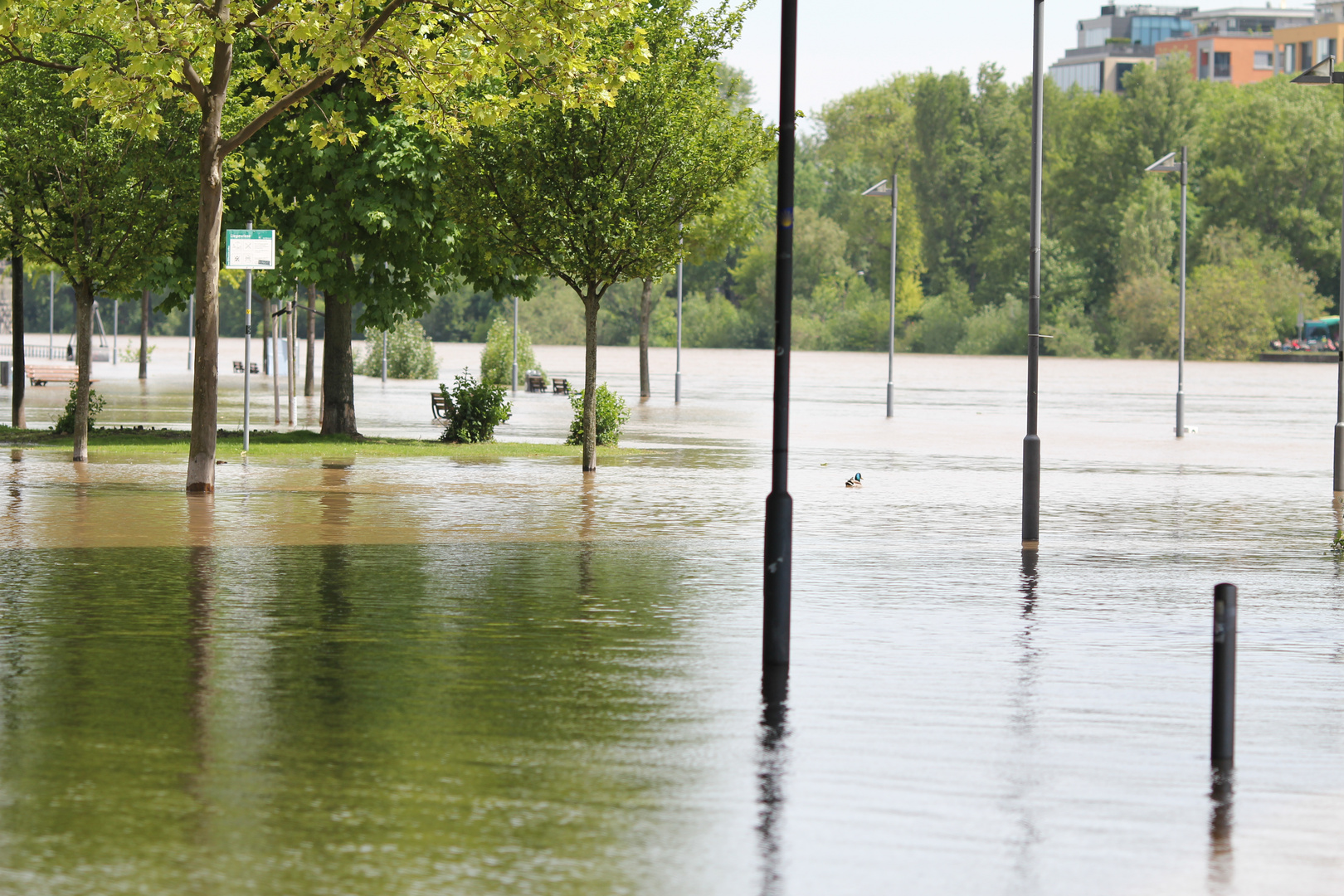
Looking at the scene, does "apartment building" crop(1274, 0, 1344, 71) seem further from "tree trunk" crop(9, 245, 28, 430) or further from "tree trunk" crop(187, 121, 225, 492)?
"tree trunk" crop(187, 121, 225, 492)

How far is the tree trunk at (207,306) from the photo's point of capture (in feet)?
67.9

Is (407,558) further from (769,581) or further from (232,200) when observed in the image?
(232,200)

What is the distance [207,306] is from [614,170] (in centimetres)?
651

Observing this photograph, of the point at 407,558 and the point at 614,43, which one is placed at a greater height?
the point at 614,43

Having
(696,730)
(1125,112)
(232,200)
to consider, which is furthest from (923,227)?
(696,730)

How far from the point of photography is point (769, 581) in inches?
408

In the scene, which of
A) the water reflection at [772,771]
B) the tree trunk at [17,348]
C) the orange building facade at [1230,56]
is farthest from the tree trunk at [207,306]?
the orange building facade at [1230,56]

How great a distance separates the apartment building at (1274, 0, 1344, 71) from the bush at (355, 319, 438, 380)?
128169 mm

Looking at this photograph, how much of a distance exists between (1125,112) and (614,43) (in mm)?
111000

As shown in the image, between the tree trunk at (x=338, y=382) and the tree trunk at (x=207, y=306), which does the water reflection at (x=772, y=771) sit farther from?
the tree trunk at (x=338, y=382)

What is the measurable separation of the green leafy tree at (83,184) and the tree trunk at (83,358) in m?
0.02

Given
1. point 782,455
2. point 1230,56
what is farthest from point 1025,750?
point 1230,56

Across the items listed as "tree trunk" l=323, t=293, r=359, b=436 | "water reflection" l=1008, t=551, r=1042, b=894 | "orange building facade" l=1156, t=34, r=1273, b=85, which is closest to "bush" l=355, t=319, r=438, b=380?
"tree trunk" l=323, t=293, r=359, b=436

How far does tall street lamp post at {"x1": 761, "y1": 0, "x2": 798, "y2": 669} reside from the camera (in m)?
10.4
